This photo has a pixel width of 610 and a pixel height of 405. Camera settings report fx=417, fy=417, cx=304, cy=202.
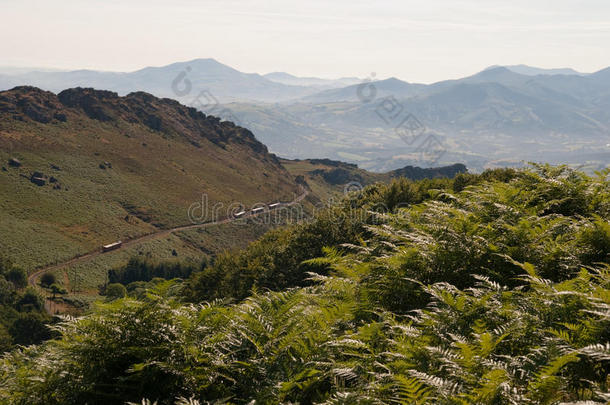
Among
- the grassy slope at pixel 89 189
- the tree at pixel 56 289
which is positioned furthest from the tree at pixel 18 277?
the tree at pixel 56 289

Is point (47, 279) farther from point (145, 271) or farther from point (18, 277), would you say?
point (145, 271)

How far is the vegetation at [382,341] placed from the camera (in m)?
4.75

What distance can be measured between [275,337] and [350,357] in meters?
1.11

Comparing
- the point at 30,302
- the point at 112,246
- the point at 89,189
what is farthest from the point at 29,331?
the point at 89,189

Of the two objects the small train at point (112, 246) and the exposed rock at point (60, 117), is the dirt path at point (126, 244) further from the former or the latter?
the exposed rock at point (60, 117)

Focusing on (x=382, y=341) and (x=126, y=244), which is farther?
(x=126, y=244)

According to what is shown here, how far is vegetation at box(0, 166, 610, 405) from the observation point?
187 inches

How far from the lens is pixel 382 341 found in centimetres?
596

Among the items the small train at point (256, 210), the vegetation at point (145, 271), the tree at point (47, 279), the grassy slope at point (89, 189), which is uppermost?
the grassy slope at point (89, 189)

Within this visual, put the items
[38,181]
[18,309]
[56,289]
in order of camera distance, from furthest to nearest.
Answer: [38,181]
[56,289]
[18,309]

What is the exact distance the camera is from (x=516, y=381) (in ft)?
15.3

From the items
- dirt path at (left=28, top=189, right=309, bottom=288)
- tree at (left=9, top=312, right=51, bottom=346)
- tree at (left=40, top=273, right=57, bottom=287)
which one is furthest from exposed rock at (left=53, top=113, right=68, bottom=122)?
tree at (left=9, top=312, right=51, bottom=346)

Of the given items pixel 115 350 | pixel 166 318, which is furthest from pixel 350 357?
pixel 115 350

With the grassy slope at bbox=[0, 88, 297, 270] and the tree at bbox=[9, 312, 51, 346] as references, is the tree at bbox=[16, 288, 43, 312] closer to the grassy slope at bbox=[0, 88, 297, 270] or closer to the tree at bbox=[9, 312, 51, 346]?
the grassy slope at bbox=[0, 88, 297, 270]
